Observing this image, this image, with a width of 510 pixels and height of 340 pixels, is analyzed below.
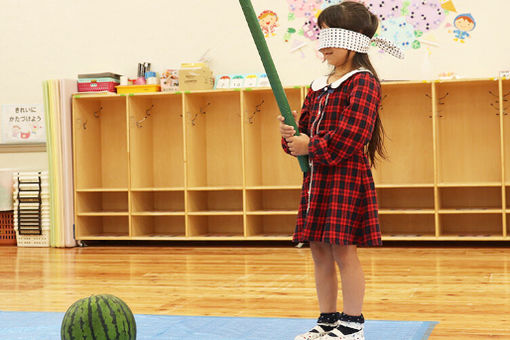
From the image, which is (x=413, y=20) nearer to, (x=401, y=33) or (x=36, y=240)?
(x=401, y=33)

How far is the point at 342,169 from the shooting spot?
211 cm

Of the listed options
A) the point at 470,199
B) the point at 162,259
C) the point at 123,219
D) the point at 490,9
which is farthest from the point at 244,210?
the point at 490,9

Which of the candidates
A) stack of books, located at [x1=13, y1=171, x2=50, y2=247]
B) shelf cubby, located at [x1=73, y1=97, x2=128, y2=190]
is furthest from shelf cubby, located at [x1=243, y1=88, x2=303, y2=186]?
stack of books, located at [x1=13, y1=171, x2=50, y2=247]

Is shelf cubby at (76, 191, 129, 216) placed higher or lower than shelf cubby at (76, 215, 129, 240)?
higher

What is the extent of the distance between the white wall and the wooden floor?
1439mm

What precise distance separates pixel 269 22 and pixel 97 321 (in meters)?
4.18

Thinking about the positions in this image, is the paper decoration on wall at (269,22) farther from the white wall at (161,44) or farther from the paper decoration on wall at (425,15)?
the paper decoration on wall at (425,15)

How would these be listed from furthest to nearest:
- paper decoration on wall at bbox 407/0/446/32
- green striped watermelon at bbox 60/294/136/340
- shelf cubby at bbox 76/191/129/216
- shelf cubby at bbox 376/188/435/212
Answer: shelf cubby at bbox 76/191/129/216 → shelf cubby at bbox 376/188/435/212 → paper decoration on wall at bbox 407/0/446/32 → green striped watermelon at bbox 60/294/136/340

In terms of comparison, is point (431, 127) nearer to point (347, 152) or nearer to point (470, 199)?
point (470, 199)

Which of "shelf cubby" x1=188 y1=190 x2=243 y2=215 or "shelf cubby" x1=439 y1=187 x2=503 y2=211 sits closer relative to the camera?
"shelf cubby" x1=439 y1=187 x2=503 y2=211

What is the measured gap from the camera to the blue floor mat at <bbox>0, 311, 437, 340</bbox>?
2.33m

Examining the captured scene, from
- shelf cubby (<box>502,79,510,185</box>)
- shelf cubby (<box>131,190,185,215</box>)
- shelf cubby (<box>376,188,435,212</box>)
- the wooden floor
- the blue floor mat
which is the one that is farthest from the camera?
shelf cubby (<box>131,190,185,215</box>)

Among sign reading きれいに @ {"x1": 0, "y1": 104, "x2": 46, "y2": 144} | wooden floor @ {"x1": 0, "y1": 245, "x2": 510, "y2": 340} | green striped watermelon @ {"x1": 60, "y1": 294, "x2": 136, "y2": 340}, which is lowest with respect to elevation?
wooden floor @ {"x1": 0, "y1": 245, "x2": 510, "y2": 340}

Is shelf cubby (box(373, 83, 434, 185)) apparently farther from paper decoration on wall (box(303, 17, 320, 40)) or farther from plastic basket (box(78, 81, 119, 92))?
plastic basket (box(78, 81, 119, 92))
